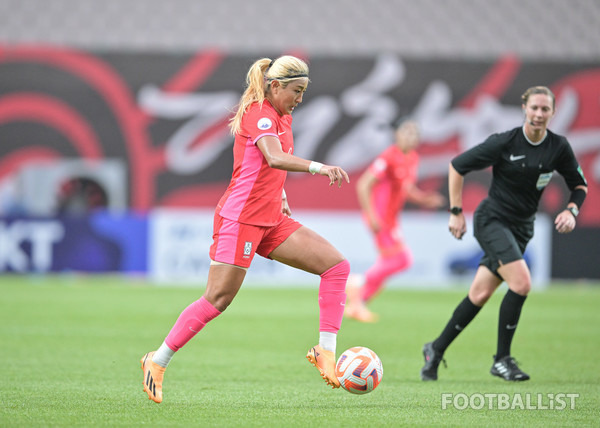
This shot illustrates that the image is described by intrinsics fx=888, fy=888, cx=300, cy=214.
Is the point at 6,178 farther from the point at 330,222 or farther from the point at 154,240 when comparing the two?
the point at 330,222

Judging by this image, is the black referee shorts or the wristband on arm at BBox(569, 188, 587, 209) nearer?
the black referee shorts

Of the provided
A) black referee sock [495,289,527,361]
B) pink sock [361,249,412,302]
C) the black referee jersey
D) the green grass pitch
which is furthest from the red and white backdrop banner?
black referee sock [495,289,527,361]

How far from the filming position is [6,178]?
1844 centimetres

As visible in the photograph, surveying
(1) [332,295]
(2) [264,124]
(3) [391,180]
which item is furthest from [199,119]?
(2) [264,124]

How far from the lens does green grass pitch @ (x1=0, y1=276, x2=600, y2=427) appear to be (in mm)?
5594

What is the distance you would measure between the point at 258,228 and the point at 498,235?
2.24 m

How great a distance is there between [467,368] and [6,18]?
1715cm

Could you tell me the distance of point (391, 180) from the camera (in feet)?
40.1

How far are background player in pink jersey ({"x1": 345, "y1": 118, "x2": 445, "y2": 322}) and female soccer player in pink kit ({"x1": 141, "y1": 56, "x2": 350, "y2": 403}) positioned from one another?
18.2ft

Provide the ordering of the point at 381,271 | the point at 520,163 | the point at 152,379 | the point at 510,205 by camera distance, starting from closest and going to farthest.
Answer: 1. the point at 152,379
2. the point at 520,163
3. the point at 510,205
4. the point at 381,271

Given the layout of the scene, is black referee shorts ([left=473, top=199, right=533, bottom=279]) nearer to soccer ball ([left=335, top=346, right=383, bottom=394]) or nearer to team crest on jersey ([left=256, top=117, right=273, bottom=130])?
soccer ball ([left=335, top=346, right=383, bottom=394])

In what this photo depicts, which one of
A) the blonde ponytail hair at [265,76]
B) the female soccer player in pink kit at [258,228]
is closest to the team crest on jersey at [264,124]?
the female soccer player in pink kit at [258,228]

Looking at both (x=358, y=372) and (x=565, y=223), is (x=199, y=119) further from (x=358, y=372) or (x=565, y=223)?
(x=358, y=372)

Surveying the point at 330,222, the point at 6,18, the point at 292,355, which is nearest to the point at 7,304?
the point at 292,355
